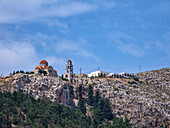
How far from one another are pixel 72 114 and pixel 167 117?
146ft

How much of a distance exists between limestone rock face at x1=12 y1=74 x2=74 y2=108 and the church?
4.85m

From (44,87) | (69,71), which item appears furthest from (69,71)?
(44,87)

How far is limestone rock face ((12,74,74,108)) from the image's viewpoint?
148 m

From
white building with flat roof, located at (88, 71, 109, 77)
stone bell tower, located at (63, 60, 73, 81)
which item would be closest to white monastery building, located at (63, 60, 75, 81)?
stone bell tower, located at (63, 60, 73, 81)

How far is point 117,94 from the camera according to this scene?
16325cm

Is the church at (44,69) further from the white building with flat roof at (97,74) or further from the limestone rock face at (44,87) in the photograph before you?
the white building with flat roof at (97,74)

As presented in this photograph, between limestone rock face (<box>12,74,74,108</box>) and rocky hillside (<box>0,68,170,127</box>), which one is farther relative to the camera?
rocky hillside (<box>0,68,170,127</box>)

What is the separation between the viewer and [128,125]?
14625 centimetres

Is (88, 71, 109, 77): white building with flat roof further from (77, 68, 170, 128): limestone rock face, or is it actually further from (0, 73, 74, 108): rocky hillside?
(0, 73, 74, 108): rocky hillside

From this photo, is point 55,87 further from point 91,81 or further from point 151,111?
point 151,111

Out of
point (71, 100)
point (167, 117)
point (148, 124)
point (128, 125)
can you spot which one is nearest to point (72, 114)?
point (71, 100)

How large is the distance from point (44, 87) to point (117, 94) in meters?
35.3

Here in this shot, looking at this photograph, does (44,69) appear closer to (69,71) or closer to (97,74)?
(69,71)

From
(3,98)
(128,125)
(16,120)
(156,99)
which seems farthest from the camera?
(156,99)
